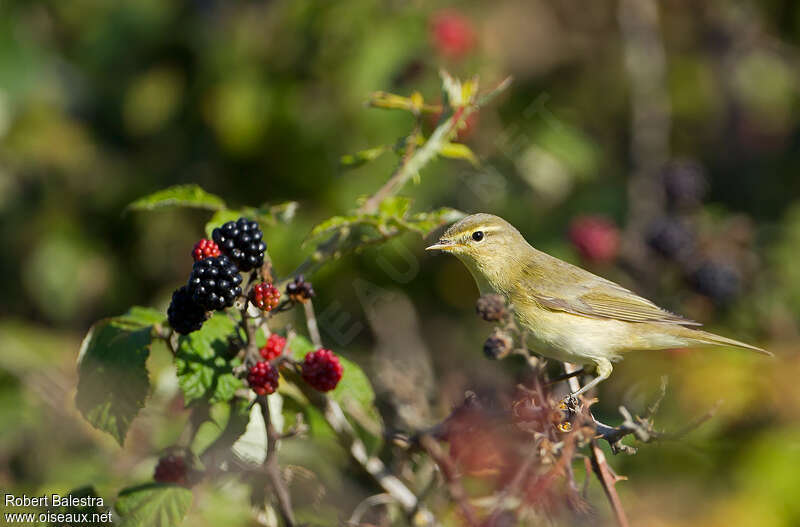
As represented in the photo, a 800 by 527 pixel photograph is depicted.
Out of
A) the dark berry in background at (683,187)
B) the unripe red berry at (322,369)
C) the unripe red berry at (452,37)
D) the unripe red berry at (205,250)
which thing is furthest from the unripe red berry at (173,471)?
the dark berry in background at (683,187)

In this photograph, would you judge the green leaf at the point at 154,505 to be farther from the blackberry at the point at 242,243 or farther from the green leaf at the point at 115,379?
the blackberry at the point at 242,243

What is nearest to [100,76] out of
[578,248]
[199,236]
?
[199,236]

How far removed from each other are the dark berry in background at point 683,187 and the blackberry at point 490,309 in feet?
12.7

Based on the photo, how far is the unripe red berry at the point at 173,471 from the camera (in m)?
2.80

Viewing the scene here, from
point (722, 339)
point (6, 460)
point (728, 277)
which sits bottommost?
point (6, 460)

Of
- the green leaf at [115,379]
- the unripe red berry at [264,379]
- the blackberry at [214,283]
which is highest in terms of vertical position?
the blackberry at [214,283]

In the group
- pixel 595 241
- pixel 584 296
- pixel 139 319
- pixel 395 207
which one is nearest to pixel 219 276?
pixel 139 319

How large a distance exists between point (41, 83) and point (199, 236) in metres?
1.74

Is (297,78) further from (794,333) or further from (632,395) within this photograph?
(794,333)

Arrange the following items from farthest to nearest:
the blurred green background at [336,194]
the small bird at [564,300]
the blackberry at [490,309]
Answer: the blurred green background at [336,194] < the small bird at [564,300] < the blackberry at [490,309]

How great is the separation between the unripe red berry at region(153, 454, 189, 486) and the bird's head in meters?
1.35

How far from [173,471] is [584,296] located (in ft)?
6.25

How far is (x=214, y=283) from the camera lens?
230 cm

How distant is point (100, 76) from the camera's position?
253 inches
